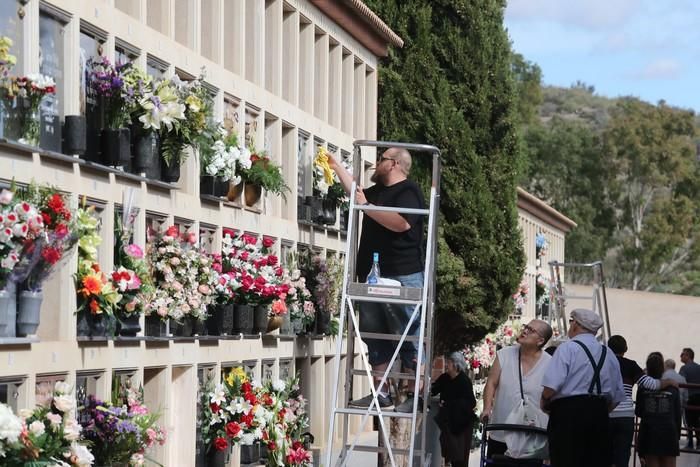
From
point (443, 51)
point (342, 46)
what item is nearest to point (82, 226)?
point (342, 46)

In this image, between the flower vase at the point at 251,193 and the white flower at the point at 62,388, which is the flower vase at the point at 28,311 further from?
the flower vase at the point at 251,193

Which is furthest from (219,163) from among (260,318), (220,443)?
(220,443)

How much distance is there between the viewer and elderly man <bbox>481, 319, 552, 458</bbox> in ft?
39.5

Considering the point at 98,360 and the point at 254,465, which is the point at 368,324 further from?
the point at 254,465

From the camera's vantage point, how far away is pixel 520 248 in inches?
1140

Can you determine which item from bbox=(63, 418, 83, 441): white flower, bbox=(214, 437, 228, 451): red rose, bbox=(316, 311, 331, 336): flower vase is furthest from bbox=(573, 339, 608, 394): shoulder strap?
bbox=(316, 311, 331, 336): flower vase

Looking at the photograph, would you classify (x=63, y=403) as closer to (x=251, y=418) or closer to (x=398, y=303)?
(x=398, y=303)

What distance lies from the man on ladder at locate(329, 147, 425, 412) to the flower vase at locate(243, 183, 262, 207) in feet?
9.70

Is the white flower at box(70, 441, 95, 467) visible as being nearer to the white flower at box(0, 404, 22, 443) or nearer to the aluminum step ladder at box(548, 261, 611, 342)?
the white flower at box(0, 404, 22, 443)

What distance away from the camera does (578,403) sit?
11383 millimetres

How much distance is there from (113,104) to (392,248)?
2731mm

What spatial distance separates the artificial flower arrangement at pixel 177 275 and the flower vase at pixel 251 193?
6.76 feet

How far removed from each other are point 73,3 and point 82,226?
174cm

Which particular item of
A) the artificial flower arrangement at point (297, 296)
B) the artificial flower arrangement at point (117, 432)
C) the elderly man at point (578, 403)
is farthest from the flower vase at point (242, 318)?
the elderly man at point (578, 403)
